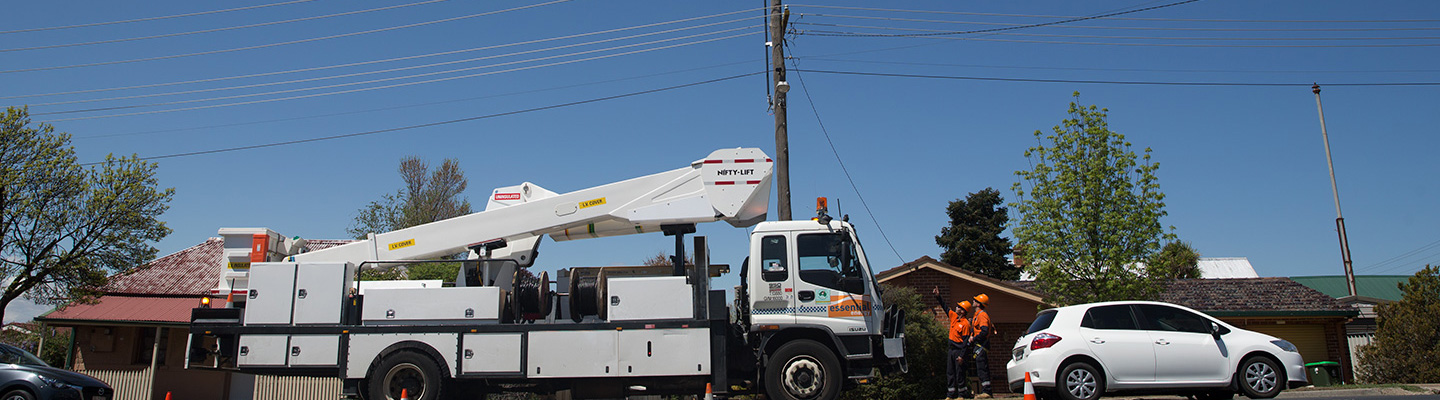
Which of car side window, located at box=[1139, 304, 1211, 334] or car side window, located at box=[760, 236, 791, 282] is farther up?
car side window, located at box=[760, 236, 791, 282]

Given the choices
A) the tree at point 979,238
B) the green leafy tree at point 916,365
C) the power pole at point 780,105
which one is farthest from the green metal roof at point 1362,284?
the power pole at point 780,105

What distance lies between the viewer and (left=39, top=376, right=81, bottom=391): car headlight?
12.8 m

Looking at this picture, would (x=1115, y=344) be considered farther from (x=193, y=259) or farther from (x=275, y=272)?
(x=193, y=259)

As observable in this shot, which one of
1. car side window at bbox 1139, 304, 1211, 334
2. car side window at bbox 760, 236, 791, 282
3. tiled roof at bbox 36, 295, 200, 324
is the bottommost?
car side window at bbox 1139, 304, 1211, 334

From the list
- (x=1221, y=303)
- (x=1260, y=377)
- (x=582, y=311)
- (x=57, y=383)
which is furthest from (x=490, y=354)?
(x=1221, y=303)

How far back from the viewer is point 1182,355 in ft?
A: 34.3

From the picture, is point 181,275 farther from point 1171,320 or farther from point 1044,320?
point 1171,320

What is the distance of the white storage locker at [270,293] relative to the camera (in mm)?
9852

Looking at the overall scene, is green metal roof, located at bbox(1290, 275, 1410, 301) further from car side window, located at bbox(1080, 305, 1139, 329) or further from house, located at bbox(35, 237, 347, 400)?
house, located at bbox(35, 237, 347, 400)

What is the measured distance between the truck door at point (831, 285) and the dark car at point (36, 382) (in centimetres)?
1114

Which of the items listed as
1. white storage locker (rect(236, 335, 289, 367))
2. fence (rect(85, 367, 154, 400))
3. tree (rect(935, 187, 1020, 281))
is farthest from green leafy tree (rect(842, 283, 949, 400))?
tree (rect(935, 187, 1020, 281))

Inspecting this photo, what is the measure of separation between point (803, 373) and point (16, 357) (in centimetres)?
1206

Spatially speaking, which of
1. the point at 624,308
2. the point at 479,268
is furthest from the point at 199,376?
the point at 624,308

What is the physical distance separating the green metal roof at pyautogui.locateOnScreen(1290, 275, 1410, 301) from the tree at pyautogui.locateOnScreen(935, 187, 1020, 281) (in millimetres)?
19852
